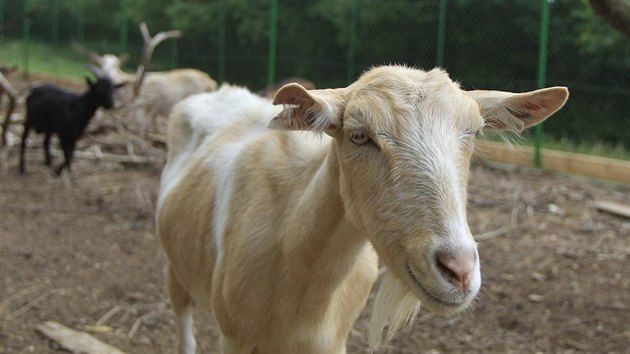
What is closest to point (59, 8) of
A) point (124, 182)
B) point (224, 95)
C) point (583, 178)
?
point (124, 182)

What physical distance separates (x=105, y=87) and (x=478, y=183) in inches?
185

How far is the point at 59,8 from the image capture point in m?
24.6

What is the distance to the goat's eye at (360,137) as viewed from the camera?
2.57 meters

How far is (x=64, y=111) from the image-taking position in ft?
32.2

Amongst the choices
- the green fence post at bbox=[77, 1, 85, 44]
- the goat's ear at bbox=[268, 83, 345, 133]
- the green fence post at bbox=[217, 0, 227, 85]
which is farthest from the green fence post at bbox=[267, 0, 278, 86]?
the goat's ear at bbox=[268, 83, 345, 133]

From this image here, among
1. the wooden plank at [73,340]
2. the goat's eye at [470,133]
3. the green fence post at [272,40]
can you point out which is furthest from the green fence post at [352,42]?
the goat's eye at [470,133]

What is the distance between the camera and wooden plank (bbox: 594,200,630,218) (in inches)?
301

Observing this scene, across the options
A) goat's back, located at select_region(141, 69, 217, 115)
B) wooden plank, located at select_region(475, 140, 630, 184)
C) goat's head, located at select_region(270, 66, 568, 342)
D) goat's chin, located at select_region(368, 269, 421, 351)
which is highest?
goat's head, located at select_region(270, 66, 568, 342)

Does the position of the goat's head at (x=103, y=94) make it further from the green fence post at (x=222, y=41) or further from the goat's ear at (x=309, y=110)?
the goat's ear at (x=309, y=110)

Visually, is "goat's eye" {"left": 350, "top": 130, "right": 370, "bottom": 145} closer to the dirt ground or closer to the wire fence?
the dirt ground

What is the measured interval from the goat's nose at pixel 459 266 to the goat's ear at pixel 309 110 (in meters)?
0.65

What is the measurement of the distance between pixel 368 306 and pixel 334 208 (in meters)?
2.72

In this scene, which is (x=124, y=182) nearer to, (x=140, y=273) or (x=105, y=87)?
(x=105, y=87)

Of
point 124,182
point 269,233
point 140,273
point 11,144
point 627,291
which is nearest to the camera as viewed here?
point 269,233
